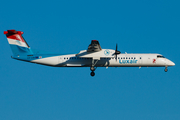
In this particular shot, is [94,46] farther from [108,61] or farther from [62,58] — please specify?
[62,58]

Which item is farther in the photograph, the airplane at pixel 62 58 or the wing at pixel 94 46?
the airplane at pixel 62 58

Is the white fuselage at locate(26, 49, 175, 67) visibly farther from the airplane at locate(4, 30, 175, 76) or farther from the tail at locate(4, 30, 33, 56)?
the tail at locate(4, 30, 33, 56)

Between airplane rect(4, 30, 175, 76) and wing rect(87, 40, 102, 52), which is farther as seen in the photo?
airplane rect(4, 30, 175, 76)

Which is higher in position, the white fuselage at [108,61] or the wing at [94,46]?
the wing at [94,46]

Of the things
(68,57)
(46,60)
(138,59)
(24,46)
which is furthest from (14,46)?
(138,59)

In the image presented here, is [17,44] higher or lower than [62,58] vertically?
higher

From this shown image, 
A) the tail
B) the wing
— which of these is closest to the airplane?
the tail

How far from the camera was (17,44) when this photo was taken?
3394 centimetres

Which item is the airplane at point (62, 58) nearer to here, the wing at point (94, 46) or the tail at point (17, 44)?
the tail at point (17, 44)

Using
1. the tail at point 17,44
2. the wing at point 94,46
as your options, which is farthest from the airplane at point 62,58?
the wing at point 94,46

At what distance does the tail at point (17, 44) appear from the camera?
111 feet

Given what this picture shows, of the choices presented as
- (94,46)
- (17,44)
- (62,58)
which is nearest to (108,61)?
(94,46)

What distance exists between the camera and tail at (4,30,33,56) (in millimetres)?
33781

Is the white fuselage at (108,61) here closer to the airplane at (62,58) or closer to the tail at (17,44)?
the airplane at (62,58)
